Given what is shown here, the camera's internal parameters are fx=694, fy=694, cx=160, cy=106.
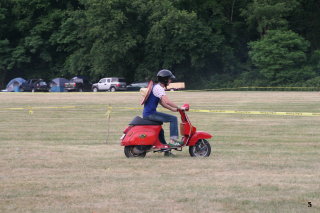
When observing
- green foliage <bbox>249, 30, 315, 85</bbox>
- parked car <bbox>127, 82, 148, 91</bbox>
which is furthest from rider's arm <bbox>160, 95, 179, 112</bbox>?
parked car <bbox>127, 82, 148, 91</bbox>

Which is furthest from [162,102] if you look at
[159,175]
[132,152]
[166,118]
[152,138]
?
[159,175]

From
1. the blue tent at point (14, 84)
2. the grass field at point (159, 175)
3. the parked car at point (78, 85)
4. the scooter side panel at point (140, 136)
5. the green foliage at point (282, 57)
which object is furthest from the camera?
the blue tent at point (14, 84)

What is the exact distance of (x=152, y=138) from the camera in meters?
13.0

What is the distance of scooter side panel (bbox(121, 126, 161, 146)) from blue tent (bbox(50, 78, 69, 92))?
64.8m

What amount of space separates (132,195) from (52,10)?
76.3 m

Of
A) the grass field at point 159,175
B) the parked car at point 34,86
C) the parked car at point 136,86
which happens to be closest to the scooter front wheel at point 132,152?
the grass field at point 159,175

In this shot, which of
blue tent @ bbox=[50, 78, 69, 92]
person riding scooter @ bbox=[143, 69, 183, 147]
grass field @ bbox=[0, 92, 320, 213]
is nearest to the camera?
grass field @ bbox=[0, 92, 320, 213]

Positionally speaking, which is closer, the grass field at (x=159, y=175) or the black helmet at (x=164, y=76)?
the grass field at (x=159, y=175)

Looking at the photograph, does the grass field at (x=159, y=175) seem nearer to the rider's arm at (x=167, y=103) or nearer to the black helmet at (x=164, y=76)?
the rider's arm at (x=167, y=103)

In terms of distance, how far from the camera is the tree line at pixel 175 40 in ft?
224

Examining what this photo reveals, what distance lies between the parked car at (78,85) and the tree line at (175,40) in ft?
4.69

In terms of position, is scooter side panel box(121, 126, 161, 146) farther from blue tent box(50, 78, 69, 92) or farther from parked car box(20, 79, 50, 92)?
parked car box(20, 79, 50, 92)

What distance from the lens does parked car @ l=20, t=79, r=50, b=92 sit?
7750 centimetres

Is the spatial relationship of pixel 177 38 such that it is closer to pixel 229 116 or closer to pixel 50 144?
pixel 229 116
